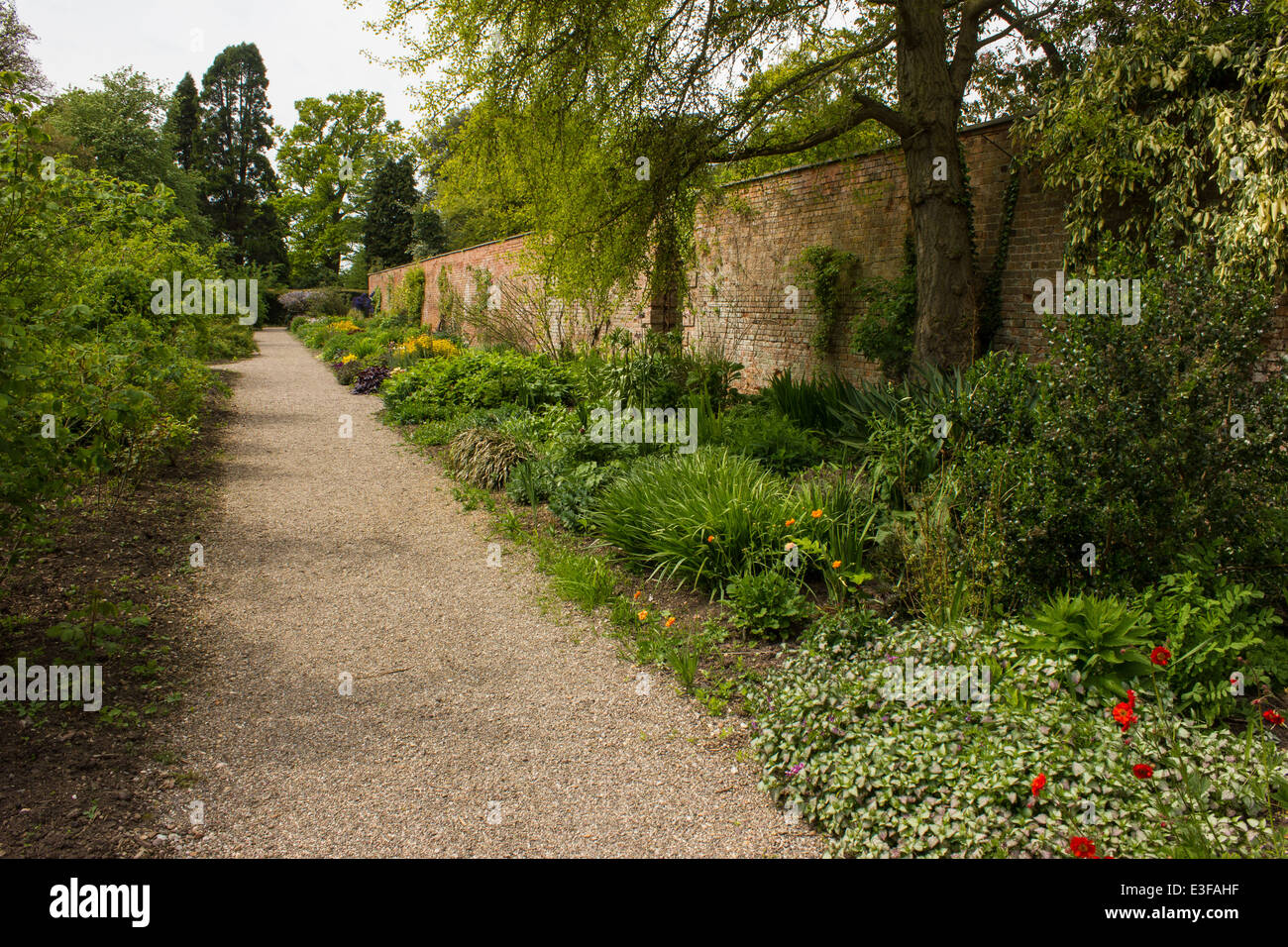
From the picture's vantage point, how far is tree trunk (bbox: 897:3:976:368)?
279 inches

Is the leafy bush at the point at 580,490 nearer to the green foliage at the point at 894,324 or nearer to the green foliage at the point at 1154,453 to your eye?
the green foliage at the point at 1154,453

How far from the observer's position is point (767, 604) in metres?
4.24

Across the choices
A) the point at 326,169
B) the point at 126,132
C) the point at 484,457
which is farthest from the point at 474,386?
the point at 326,169

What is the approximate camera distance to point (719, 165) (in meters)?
8.17

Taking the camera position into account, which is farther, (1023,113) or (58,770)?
(1023,113)

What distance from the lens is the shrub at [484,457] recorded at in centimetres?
762

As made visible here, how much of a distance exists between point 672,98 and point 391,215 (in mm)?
33820

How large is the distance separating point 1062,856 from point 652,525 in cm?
324

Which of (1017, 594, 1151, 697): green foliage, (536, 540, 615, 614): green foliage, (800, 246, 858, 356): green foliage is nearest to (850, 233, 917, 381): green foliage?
(800, 246, 858, 356): green foliage

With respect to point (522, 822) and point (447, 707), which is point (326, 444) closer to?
point (447, 707)

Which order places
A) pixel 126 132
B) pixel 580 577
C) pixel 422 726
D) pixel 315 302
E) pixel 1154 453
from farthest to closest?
pixel 315 302
pixel 126 132
pixel 580 577
pixel 1154 453
pixel 422 726

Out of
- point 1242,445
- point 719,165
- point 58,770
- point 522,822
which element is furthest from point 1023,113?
point 58,770

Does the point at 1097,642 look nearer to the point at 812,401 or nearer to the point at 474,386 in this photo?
the point at 812,401

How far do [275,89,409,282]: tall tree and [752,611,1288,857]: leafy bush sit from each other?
137 feet
